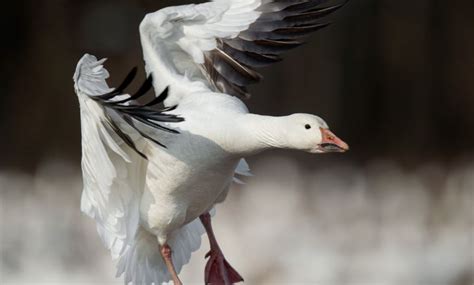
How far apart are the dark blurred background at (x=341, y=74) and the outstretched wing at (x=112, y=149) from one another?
11.7 feet

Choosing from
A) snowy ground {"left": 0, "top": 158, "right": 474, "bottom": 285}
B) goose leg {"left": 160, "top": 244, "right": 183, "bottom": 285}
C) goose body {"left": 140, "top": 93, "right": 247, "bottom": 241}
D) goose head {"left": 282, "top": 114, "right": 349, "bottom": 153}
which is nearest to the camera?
goose head {"left": 282, "top": 114, "right": 349, "bottom": 153}

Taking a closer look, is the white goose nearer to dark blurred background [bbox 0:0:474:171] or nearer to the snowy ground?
the snowy ground

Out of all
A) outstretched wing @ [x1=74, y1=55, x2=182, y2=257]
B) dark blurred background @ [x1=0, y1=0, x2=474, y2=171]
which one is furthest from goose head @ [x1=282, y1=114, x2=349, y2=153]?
dark blurred background @ [x1=0, y1=0, x2=474, y2=171]

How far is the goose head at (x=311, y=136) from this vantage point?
3.13m

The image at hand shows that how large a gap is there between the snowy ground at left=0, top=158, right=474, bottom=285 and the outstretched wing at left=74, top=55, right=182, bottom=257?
2.72m

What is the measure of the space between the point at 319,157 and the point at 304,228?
668mm

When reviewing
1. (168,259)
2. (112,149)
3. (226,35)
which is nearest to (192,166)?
(112,149)

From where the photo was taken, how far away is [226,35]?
147 inches

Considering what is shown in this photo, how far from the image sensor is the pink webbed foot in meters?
3.80

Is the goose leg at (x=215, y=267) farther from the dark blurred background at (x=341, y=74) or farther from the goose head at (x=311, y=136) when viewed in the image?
the dark blurred background at (x=341, y=74)

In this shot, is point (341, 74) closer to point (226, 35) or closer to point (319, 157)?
point (319, 157)

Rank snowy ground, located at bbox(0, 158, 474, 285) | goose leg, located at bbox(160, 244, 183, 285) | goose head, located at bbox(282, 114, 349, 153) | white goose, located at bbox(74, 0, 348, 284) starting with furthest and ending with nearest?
snowy ground, located at bbox(0, 158, 474, 285) → goose leg, located at bbox(160, 244, 183, 285) → white goose, located at bbox(74, 0, 348, 284) → goose head, located at bbox(282, 114, 349, 153)

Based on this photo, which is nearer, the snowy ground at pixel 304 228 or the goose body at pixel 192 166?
the goose body at pixel 192 166

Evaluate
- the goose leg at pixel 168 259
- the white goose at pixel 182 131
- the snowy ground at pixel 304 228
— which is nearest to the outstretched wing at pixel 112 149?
the white goose at pixel 182 131
